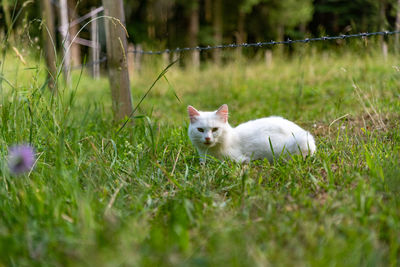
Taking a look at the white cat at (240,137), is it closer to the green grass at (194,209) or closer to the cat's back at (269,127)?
the cat's back at (269,127)

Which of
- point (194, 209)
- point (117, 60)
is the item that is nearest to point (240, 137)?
point (194, 209)

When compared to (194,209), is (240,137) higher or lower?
higher

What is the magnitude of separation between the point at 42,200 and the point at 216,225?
844mm

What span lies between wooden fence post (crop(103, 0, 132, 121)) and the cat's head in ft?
3.18

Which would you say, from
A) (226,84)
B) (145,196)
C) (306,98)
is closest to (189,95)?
(226,84)

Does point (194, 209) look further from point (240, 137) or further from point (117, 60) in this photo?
point (117, 60)

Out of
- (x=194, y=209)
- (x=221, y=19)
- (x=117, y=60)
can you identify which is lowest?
(x=194, y=209)

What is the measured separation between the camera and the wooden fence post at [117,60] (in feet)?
11.3

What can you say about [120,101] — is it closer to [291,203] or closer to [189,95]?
[291,203]

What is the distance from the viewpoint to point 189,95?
6.68 m

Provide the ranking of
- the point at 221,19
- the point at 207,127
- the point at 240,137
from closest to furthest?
the point at 207,127 < the point at 240,137 < the point at 221,19

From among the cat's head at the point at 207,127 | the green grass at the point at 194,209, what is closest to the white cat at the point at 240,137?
the cat's head at the point at 207,127

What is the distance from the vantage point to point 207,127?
2.81 m

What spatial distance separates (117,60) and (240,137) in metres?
1.50
